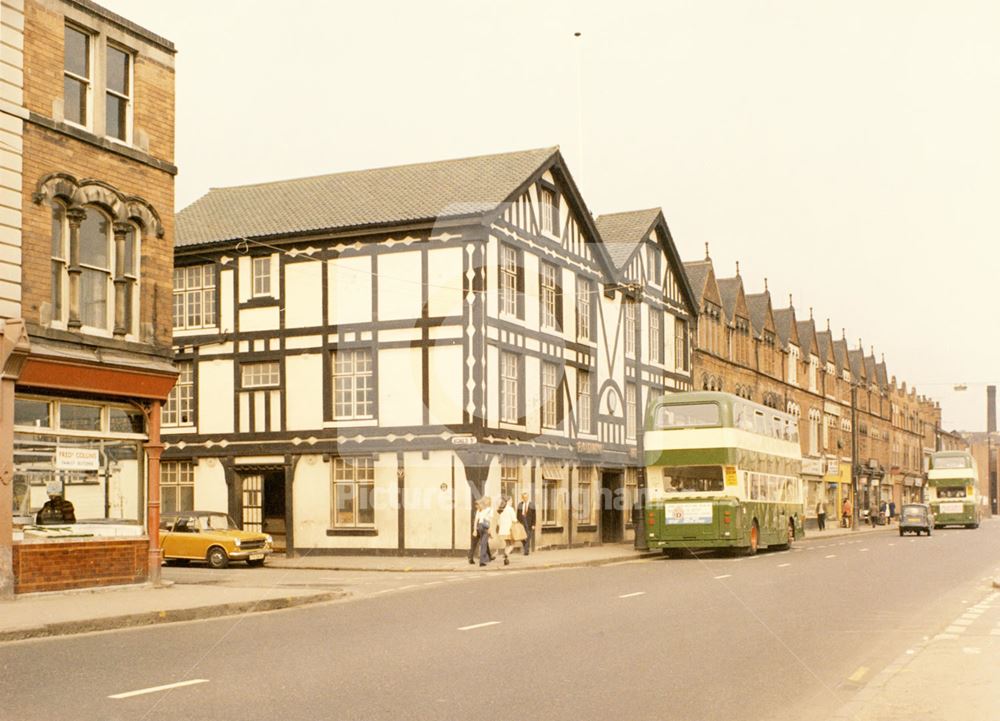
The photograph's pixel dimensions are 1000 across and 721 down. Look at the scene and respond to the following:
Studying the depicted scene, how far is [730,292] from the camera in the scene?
64.5m

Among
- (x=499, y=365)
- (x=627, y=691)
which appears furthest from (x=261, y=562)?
(x=627, y=691)

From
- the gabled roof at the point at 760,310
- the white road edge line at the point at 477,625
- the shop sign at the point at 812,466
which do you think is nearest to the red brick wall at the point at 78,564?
the white road edge line at the point at 477,625

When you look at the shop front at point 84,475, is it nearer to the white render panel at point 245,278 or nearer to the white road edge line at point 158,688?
the white road edge line at point 158,688

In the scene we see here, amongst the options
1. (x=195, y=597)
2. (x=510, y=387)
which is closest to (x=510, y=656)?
(x=195, y=597)

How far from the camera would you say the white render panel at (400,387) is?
113 ft

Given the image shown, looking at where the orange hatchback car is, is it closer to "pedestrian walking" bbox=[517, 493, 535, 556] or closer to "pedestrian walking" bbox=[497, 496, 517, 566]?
"pedestrian walking" bbox=[497, 496, 517, 566]

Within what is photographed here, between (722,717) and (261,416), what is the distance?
29.0 meters

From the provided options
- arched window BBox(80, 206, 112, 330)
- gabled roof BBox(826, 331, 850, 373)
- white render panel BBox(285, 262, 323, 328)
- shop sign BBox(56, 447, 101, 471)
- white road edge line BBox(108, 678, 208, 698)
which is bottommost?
white road edge line BBox(108, 678, 208, 698)

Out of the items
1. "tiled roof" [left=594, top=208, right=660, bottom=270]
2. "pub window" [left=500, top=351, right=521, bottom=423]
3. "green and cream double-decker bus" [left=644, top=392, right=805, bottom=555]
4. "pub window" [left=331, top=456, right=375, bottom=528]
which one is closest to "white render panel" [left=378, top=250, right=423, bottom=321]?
"pub window" [left=500, top=351, right=521, bottom=423]

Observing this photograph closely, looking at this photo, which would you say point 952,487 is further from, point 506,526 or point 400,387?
point 506,526

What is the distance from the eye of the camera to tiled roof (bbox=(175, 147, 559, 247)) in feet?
116

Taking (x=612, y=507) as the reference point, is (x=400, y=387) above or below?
above

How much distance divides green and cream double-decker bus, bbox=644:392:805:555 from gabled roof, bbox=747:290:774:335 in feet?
116

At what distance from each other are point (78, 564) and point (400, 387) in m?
15.2
